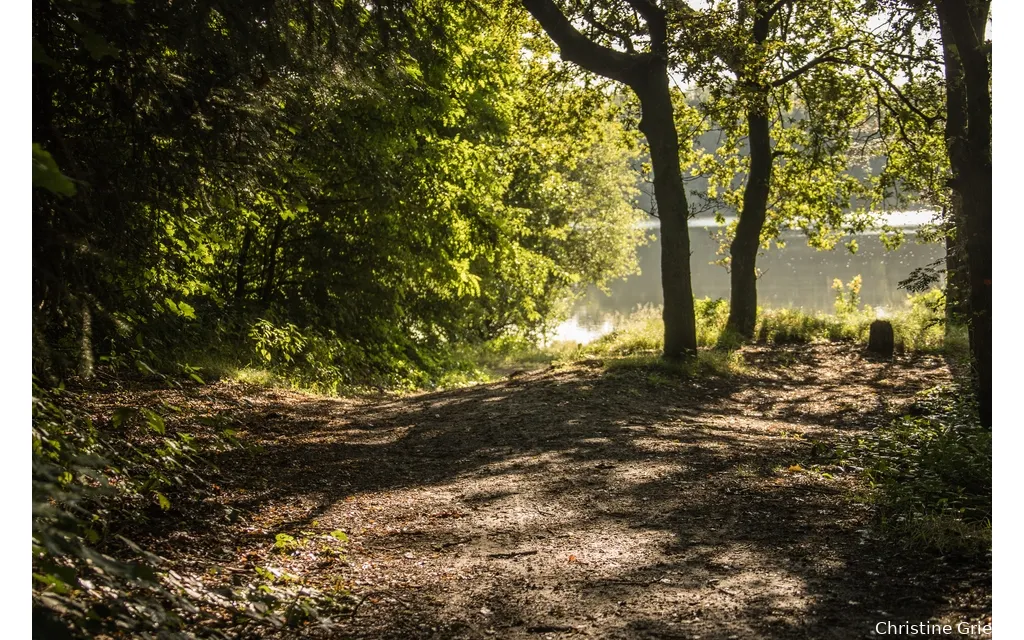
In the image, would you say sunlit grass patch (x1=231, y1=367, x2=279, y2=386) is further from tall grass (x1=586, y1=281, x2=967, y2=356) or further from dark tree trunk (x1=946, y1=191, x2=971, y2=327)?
dark tree trunk (x1=946, y1=191, x2=971, y2=327)

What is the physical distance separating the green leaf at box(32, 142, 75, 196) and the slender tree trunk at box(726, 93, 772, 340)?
49.2 feet

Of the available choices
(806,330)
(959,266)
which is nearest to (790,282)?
(806,330)

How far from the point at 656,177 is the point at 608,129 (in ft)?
20.5

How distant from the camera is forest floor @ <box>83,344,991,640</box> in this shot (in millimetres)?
3824

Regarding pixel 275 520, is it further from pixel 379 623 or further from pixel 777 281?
pixel 777 281

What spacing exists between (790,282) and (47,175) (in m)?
43.1

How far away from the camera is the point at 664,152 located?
12.6 metres

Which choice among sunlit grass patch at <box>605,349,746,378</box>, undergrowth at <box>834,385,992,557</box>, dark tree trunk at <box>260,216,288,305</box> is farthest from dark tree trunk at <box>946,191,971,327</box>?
dark tree trunk at <box>260,216,288,305</box>

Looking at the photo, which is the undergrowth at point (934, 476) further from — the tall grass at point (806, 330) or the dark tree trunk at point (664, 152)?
the tall grass at point (806, 330)

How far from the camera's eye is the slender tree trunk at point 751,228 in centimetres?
1636

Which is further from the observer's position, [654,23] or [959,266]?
[654,23]

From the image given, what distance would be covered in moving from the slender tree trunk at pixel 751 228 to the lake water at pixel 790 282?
24.3ft

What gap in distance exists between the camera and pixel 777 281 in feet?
141

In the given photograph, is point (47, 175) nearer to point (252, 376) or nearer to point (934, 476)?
point (934, 476)
